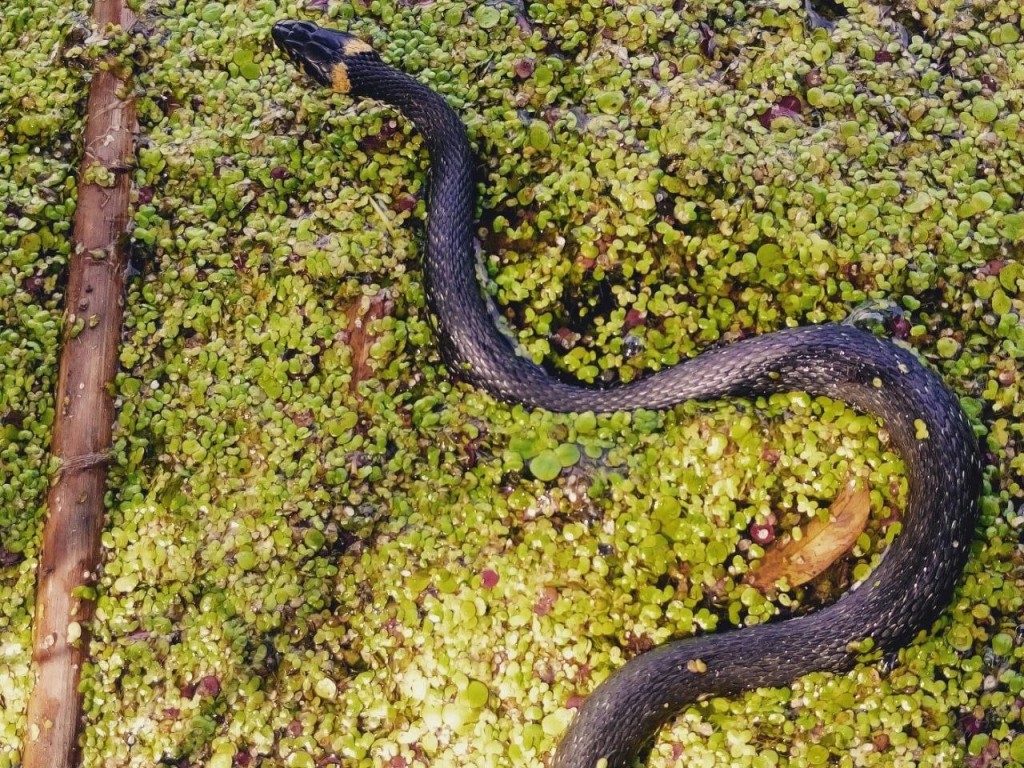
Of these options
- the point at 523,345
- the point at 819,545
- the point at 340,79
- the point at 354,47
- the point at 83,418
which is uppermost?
the point at 354,47

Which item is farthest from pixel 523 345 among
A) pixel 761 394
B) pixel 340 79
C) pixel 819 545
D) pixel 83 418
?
pixel 83 418

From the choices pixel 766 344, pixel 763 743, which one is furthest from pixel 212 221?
pixel 763 743

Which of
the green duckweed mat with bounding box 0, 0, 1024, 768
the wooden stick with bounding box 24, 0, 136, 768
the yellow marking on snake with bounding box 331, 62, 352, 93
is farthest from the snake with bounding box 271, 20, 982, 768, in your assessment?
the wooden stick with bounding box 24, 0, 136, 768

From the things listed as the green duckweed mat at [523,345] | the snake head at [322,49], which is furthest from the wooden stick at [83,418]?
the snake head at [322,49]

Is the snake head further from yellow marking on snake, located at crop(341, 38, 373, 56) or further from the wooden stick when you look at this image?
the wooden stick

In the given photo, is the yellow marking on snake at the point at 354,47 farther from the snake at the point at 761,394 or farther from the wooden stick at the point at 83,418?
the wooden stick at the point at 83,418

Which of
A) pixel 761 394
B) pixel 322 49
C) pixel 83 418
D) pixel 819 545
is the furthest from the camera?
pixel 322 49

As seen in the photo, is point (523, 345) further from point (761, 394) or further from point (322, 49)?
point (322, 49)

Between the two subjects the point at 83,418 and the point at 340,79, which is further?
the point at 340,79
